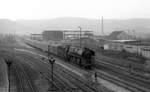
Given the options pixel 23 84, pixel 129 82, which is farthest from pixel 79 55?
pixel 23 84

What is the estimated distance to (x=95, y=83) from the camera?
90.1 feet

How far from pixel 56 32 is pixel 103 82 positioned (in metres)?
89.7

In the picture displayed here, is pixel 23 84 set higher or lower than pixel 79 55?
lower

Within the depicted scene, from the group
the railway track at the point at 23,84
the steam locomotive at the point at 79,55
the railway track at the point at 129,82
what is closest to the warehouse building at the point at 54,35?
the steam locomotive at the point at 79,55

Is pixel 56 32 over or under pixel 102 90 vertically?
over

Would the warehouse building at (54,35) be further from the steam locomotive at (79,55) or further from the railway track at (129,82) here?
the railway track at (129,82)

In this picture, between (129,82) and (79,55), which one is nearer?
(129,82)

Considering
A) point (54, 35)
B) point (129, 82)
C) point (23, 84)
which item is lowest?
point (23, 84)

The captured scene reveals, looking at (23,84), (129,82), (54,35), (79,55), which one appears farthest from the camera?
(54,35)

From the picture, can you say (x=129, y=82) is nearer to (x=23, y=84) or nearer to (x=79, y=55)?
(x=79, y=55)

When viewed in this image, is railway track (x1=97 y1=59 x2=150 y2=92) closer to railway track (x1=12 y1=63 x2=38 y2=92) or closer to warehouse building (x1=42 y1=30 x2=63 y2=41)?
railway track (x1=12 y1=63 x2=38 y2=92)

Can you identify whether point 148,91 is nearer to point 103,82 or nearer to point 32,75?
point 103,82

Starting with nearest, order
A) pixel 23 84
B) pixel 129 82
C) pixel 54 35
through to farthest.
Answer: pixel 129 82
pixel 23 84
pixel 54 35

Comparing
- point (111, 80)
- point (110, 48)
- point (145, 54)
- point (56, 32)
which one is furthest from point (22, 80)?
point (56, 32)
